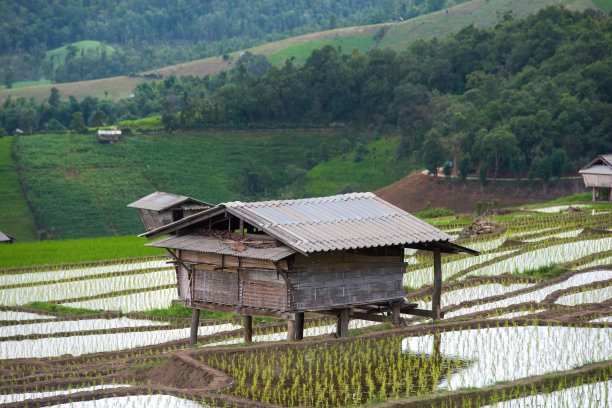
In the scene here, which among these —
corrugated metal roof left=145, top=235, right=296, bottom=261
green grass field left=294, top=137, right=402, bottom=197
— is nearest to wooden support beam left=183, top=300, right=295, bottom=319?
corrugated metal roof left=145, top=235, right=296, bottom=261

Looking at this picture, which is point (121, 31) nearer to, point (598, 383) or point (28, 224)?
point (28, 224)

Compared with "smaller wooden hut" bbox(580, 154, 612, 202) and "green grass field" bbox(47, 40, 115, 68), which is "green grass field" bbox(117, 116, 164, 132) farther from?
"green grass field" bbox(47, 40, 115, 68)

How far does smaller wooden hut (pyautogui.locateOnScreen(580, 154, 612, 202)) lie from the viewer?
135 ft

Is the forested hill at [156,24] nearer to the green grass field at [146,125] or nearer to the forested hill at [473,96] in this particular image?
the green grass field at [146,125]

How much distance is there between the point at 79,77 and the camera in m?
142

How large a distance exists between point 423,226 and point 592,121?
49.4m

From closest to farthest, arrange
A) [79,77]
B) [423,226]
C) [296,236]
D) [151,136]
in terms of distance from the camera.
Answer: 1. [296,236]
2. [423,226]
3. [151,136]
4. [79,77]

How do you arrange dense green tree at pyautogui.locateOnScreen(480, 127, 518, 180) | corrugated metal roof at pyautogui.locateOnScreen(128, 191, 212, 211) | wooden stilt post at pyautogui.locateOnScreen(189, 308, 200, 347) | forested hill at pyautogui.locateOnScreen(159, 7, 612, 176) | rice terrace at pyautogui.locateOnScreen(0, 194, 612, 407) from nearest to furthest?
rice terrace at pyautogui.locateOnScreen(0, 194, 612, 407) < wooden stilt post at pyautogui.locateOnScreen(189, 308, 200, 347) < corrugated metal roof at pyautogui.locateOnScreen(128, 191, 212, 211) < dense green tree at pyautogui.locateOnScreen(480, 127, 518, 180) < forested hill at pyautogui.locateOnScreen(159, 7, 612, 176)

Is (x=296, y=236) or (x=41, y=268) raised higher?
(x=296, y=236)

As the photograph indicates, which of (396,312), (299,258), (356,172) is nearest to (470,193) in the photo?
(356,172)

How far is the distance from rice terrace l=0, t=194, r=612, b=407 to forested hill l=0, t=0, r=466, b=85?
125 metres

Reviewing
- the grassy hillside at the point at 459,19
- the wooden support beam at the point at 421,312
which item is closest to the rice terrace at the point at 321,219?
the wooden support beam at the point at 421,312

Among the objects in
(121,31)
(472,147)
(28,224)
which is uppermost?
(121,31)

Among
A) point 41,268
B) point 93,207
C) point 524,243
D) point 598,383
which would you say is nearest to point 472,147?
point 93,207
